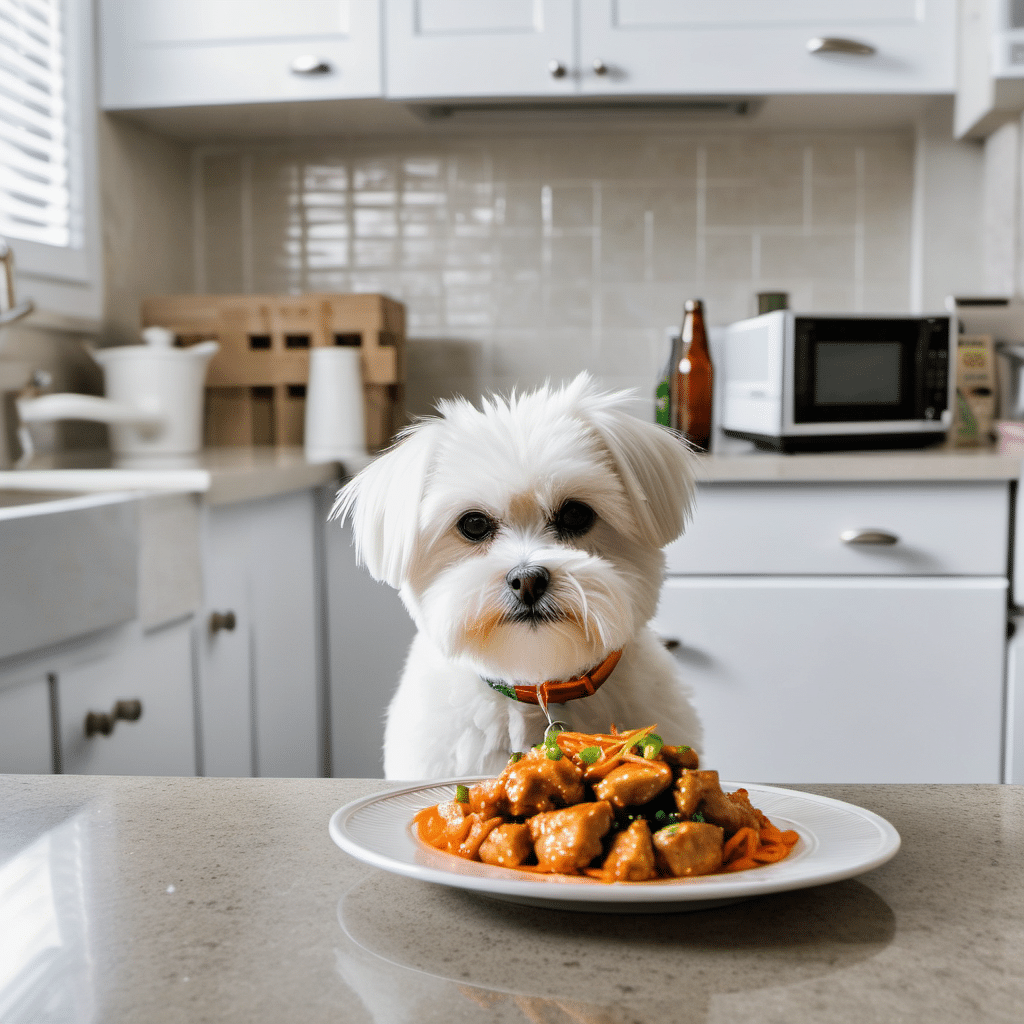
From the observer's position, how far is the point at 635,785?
451mm

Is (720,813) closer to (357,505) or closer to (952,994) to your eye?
(952,994)

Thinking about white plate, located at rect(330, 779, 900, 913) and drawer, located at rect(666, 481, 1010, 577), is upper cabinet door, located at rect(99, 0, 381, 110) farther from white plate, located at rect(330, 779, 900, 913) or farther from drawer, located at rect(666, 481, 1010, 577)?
white plate, located at rect(330, 779, 900, 913)

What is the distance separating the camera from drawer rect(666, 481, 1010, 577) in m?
1.98

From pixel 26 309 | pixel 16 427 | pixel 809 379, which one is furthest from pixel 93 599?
pixel 809 379

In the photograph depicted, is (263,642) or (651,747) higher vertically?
(651,747)

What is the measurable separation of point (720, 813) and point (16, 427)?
6.66 feet

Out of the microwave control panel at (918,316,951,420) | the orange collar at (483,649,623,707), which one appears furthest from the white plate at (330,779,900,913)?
the microwave control panel at (918,316,951,420)

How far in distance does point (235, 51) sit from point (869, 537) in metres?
1.67

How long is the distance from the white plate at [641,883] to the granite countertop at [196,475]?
1.24 m

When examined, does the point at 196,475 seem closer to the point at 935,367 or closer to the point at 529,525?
the point at 529,525

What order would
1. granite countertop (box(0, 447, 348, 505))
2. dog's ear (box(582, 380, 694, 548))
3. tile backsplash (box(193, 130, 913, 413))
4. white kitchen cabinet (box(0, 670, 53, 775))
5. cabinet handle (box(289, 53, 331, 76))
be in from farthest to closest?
tile backsplash (box(193, 130, 913, 413)) → cabinet handle (box(289, 53, 331, 76)) → granite countertop (box(0, 447, 348, 505)) → white kitchen cabinet (box(0, 670, 53, 775)) → dog's ear (box(582, 380, 694, 548))

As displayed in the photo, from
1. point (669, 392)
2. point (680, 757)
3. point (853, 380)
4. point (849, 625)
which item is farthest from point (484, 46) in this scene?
point (680, 757)

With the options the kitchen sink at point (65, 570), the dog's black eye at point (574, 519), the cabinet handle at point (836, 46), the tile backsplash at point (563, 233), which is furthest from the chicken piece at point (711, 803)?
the tile backsplash at point (563, 233)

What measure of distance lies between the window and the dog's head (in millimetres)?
1422
